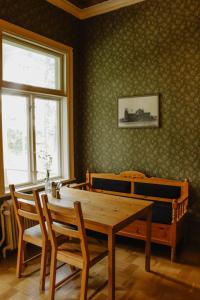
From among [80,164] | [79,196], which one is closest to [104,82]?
[80,164]

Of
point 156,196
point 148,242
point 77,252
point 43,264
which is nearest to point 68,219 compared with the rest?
point 77,252

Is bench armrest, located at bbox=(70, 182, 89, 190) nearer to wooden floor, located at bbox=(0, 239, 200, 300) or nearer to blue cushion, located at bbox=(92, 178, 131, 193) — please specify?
blue cushion, located at bbox=(92, 178, 131, 193)

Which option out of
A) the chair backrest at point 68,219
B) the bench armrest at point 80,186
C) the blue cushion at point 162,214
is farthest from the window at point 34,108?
the blue cushion at point 162,214

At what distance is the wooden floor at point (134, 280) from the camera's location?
7.94ft

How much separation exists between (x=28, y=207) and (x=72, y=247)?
0.59m

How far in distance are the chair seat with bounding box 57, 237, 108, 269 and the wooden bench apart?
1007mm

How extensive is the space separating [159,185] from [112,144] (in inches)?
40.0

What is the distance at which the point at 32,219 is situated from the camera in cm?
254

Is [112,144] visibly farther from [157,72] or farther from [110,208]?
[110,208]

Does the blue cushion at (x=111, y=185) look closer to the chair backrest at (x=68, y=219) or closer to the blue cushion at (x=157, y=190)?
the blue cushion at (x=157, y=190)

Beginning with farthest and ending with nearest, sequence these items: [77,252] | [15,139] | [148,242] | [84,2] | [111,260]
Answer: [84,2]
[15,139]
[148,242]
[77,252]
[111,260]

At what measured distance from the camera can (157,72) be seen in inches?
149

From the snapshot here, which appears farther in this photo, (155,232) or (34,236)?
(155,232)

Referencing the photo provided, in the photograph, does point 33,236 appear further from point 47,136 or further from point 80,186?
point 47,136
